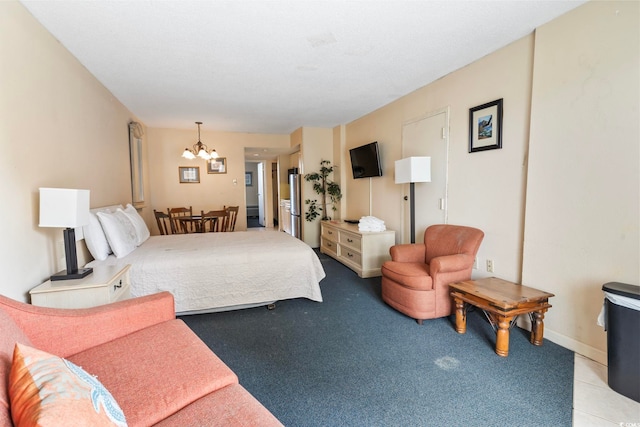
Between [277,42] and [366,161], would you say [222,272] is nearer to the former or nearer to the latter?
[277,42]

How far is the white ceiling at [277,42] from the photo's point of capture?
6.55 ft

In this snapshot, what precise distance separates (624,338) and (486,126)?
190 centimetres

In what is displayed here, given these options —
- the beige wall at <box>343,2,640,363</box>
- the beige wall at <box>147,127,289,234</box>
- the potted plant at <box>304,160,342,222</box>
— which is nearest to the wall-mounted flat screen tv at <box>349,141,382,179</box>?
the potted plant at <box>304,160,342,222</box>

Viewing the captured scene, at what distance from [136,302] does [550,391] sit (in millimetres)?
2426

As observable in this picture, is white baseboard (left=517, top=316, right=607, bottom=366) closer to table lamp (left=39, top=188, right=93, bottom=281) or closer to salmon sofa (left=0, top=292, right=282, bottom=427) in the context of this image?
salmon sofa (left=0, top=292, right=282, bottom=427)

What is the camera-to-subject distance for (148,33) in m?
2.26

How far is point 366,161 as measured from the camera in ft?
15.4

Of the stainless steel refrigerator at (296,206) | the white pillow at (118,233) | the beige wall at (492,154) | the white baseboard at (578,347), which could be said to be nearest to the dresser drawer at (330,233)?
the stainless steel refrigerator at (296,206)

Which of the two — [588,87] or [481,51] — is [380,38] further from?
[588,87]

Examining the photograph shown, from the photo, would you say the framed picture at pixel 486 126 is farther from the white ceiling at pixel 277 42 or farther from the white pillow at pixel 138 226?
the white pillow at pixel 138 226

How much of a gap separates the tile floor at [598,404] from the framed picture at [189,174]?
608 centimetres

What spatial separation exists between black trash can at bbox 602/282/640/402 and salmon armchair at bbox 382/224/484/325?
101 centimetres

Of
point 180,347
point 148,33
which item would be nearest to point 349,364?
point 180,347

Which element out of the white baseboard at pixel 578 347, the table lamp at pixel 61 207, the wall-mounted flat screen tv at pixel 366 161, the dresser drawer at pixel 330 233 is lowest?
the white baseboard at pixel 578 347
